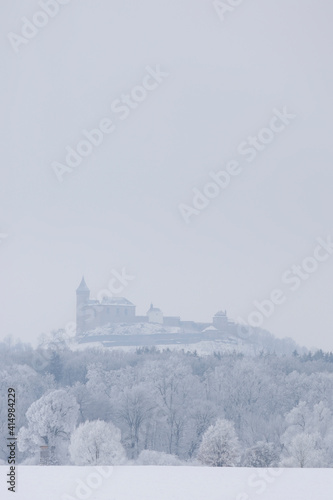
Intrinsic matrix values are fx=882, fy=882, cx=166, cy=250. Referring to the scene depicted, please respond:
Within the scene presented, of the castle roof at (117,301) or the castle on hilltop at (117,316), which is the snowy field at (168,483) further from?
the castle roof at (117,301)

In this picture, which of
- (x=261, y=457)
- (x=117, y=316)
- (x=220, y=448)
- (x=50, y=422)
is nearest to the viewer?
(x=261, y=457)

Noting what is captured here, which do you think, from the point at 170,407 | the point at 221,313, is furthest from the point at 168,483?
the point at 221,313

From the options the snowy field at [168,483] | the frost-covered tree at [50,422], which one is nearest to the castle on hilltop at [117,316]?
the frost-covered tree at [50,422]

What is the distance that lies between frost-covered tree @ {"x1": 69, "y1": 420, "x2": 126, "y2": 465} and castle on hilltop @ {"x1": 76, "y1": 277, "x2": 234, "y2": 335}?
16.2 metres

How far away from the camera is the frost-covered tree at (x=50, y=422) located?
39062 millimetres

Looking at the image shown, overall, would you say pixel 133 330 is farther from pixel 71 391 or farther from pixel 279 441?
pixel 279 441

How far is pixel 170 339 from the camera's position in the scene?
64.2m

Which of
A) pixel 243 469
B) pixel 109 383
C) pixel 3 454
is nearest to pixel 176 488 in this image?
pixel 243 469

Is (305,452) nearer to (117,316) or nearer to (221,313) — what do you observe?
(221,313)

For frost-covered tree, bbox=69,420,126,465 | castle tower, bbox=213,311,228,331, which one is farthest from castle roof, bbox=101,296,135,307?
frost-covered tree, bbox=69,420,126,465

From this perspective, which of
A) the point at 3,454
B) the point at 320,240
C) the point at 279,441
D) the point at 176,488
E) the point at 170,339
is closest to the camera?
the point at 176,488

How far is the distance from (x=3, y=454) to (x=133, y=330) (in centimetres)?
3339

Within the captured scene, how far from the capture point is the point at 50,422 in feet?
138

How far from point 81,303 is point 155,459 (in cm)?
2950
